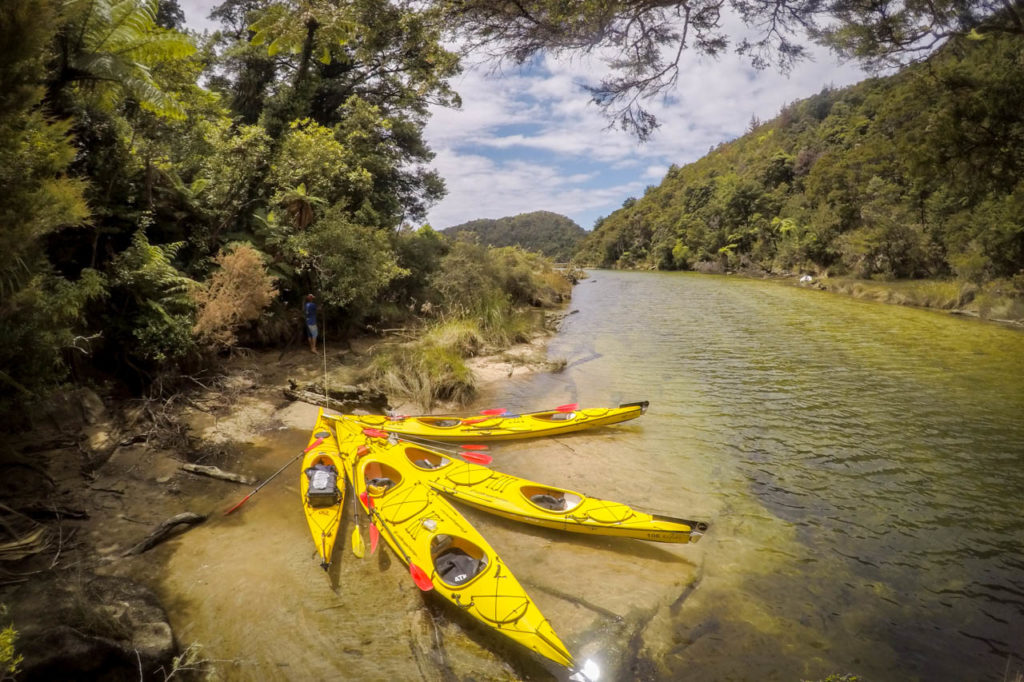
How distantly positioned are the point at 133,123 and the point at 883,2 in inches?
528

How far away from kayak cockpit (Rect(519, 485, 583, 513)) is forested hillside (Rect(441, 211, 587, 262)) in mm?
132573

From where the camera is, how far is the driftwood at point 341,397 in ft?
31.5

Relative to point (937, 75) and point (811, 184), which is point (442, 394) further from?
point (811, 184)

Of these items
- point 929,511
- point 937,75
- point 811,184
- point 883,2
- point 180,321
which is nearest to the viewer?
point 929,511

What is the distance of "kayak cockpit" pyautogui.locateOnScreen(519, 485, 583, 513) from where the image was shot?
19.2 ft

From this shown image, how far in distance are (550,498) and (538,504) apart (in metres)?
0.19

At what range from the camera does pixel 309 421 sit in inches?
352

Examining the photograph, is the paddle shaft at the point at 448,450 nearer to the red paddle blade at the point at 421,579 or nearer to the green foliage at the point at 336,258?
the red paddle blade at the point at 421,579

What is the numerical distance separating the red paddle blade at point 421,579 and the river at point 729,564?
31 cm

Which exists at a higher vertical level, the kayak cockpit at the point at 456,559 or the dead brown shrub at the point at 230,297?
the dead brown shrub at the point at 230,297

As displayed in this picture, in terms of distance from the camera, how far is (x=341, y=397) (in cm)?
997

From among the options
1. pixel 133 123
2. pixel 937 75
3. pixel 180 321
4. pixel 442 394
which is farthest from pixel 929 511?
pixel 133 123

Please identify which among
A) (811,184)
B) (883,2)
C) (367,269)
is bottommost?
(367,269)

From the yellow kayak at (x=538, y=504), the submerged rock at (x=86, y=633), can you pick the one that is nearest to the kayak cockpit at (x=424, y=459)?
the yellow kayak at (x=538, y=504)
